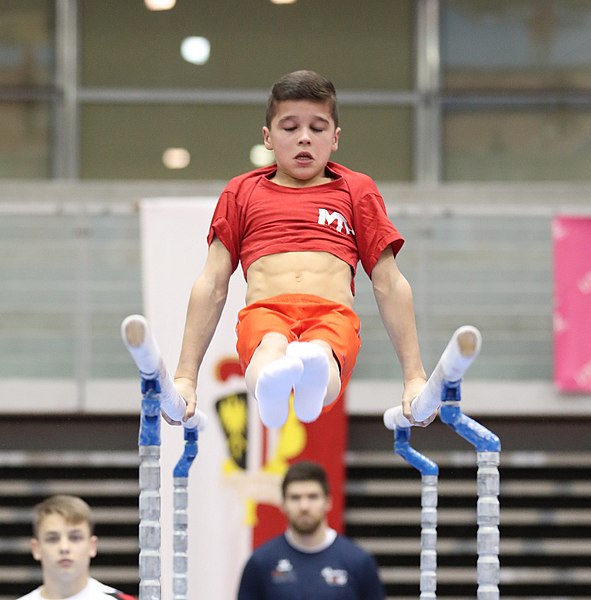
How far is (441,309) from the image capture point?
920 cm

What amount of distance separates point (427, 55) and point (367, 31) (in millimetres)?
507

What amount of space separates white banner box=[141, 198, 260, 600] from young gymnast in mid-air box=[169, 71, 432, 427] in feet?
12.1

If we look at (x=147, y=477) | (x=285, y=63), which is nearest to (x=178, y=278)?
(x=285, y=63)

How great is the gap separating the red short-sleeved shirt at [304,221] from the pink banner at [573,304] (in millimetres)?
4851

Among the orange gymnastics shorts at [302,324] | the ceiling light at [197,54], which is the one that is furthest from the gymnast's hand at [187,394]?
the ceiling light at [197,54]

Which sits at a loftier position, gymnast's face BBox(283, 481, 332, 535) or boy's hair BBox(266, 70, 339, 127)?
boy's hair BBox(266, 70, 339, 127)

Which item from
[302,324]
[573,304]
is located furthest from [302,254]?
[573,304]

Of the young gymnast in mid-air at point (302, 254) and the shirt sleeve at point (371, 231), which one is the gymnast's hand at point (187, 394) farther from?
the shirt sleeve at point (371, 231)

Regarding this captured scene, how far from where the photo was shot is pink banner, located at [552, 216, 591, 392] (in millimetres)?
8766

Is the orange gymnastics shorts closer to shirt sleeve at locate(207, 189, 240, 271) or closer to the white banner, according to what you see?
shirt sleeve at locate(207, 189, 240, 271)

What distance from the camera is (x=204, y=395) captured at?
7965 mm

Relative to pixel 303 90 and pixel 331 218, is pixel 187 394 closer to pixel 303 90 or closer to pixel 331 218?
pixel 331 218

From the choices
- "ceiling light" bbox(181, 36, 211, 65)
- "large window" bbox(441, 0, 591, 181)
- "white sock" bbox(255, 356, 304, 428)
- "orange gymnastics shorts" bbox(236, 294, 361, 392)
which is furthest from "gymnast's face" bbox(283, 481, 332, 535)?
"ceiling light" bbox(181, 36, 211, 65)

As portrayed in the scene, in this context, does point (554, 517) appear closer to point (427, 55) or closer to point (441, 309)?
point (441, 309)
